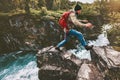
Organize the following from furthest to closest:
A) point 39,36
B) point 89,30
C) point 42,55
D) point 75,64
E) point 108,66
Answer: point 89,30 → point 39,36 → point 42,55 → point 75,64 → point 108,66

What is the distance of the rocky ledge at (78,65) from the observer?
1401cm

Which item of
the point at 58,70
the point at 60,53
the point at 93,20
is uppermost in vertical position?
the point at 60,53

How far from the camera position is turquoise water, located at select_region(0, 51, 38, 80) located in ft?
96.2

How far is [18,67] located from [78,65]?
17.1m

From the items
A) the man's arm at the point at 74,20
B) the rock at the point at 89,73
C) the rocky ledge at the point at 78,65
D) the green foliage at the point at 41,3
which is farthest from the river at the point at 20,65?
the green foliage at the point at 41,3

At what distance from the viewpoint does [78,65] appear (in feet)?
54.6

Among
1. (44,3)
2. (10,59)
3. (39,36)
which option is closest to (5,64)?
(10,59)

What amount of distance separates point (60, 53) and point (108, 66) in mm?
4122

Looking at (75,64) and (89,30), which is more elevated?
(75,64)

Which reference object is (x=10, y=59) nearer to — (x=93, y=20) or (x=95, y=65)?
(x=95, y=65)

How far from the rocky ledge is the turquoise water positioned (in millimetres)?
10175

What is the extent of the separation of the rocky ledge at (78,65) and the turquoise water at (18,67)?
33.4 feet

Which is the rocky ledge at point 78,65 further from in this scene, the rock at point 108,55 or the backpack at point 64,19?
the backpack at point 64,19

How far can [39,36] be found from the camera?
46.1 m
